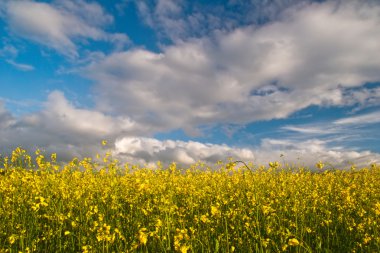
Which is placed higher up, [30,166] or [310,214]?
[30,166]

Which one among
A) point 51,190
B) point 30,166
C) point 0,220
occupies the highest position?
point 30,166

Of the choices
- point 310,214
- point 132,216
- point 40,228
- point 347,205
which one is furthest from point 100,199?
point 347,205

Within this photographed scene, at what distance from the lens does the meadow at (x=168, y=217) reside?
5371 millimetres

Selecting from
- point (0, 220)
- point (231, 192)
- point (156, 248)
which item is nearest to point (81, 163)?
point (0, 220)

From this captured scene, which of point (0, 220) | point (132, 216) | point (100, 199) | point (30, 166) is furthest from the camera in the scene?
point (30, 166)

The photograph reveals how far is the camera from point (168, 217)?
19.3 feet

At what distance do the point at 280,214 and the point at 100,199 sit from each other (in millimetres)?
4508

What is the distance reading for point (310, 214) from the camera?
785cm

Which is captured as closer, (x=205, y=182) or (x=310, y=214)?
(x=310, y=214)

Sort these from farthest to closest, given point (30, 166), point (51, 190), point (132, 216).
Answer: point (30, 166), point (51, 190), point (132, 216)

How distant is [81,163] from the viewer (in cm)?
1140

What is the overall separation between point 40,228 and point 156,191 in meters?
3.33

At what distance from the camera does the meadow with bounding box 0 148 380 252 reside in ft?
17.6

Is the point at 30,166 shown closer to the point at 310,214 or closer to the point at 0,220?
the point at 0,220
